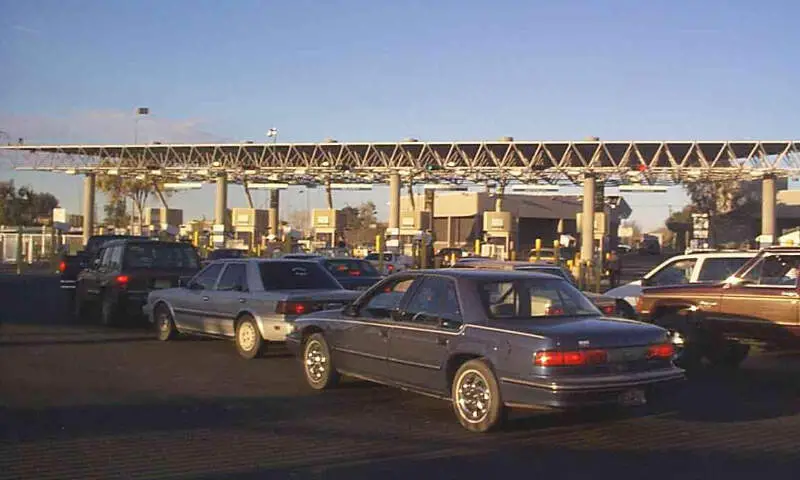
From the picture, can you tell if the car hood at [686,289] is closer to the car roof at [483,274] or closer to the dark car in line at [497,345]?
the dark car in line at [497,345]

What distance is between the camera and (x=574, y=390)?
326 inches

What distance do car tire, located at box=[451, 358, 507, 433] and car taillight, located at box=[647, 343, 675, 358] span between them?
1516 millimetres

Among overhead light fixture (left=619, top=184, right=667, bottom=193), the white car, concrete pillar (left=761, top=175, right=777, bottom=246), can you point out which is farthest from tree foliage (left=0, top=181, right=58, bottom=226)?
the white car

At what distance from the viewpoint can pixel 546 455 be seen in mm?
7945

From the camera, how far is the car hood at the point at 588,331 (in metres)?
8.41

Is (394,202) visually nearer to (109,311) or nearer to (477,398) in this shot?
(109,311)

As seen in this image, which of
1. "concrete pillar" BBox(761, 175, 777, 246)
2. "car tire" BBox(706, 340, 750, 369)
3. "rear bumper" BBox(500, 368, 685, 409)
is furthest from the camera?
"concrete pillar" BBox(761, 175, 777, 246)

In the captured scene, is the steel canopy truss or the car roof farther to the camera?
the steel canopy truss

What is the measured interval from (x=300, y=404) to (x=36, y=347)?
6801 millimetres

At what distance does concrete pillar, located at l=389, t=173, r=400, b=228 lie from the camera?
5431 cm

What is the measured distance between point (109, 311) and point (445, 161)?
39.6 m

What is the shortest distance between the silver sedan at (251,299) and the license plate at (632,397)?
17.9ft

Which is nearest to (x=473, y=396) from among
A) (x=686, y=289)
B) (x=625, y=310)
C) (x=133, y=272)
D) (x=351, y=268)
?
(x=686, y=289)

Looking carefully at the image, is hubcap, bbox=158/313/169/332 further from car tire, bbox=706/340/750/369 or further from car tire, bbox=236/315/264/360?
car tire, bbox=706/340/750/369
